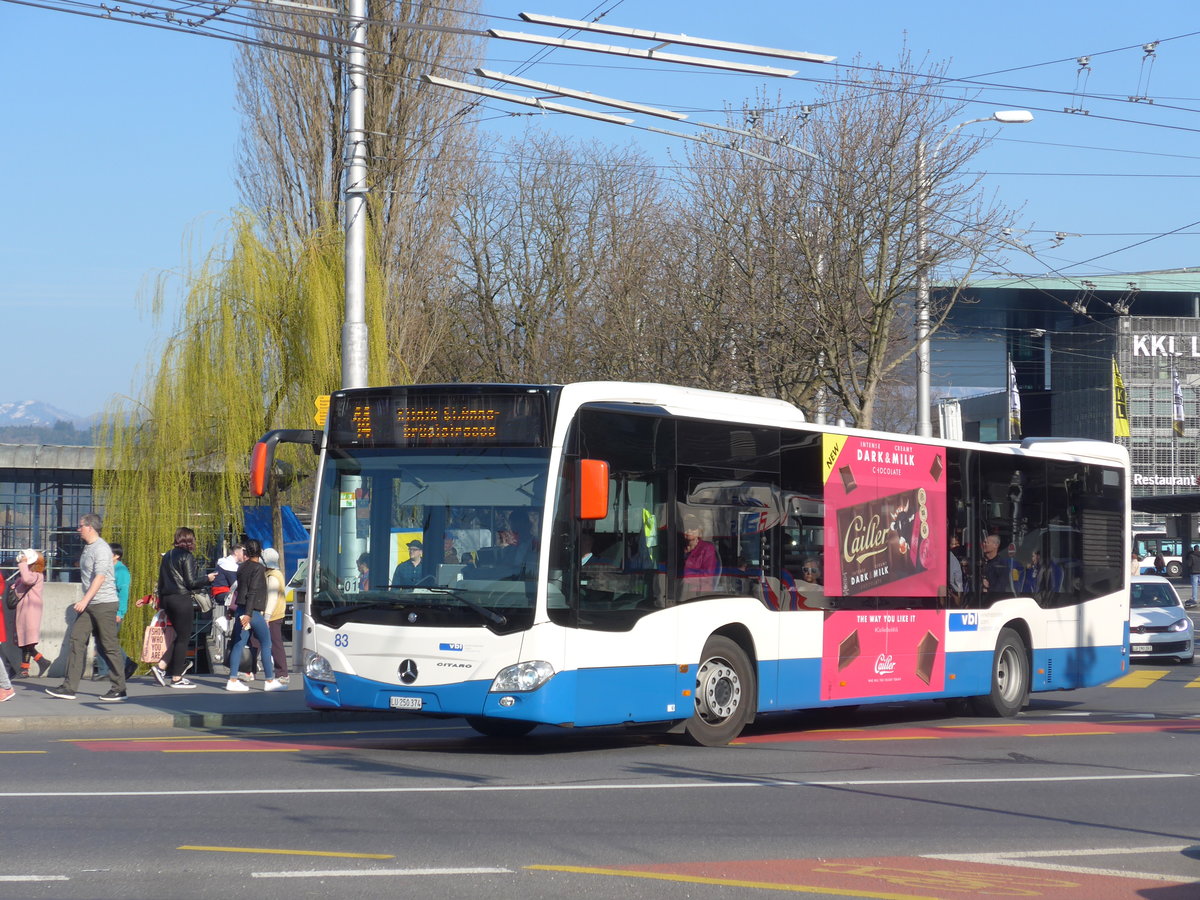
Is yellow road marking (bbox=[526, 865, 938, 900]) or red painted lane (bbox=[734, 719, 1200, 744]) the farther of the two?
red painted lane (bbox=[734, 719, 1200, 744])

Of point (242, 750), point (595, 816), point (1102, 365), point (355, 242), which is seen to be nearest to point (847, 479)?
point (242, 750)

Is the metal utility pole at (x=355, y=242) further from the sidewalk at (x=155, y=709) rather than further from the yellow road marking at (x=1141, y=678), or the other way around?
the yellow road marking at (x=1141, y=678)

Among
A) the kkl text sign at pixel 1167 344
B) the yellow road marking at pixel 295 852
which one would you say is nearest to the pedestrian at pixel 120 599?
the yellow road marking at pixel 295 852

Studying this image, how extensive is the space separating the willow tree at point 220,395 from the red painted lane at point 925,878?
49.8 ft

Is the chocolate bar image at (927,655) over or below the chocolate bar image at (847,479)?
below

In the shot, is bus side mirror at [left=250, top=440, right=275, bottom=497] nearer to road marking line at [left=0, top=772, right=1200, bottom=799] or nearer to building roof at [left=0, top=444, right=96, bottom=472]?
road marking line at [left=0, top=772, right=1200, bottom=799]

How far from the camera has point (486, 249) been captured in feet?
140

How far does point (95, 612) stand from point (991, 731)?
8.92m

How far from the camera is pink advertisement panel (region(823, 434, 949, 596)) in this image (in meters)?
13.9

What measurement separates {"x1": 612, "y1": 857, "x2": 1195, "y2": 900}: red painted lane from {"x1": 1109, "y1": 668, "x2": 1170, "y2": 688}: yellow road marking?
46.5 feet

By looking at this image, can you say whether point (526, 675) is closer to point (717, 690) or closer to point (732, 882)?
point (717, 690)

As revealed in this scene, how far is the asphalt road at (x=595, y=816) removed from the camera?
22.6 feet

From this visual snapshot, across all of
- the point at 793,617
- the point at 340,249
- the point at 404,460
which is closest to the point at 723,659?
the point at 793,617

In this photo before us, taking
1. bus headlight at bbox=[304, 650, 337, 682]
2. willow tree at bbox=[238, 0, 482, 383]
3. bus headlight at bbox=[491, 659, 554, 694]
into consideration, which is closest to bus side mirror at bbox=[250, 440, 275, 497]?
bus headlight at bbox=[304, 650, 337, 682]
